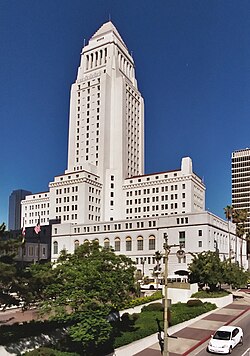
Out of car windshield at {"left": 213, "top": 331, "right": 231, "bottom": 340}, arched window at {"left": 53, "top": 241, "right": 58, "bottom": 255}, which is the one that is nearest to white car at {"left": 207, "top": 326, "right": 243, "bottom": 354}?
car windshield at {"left": 213, "top": 331, "right": 231, "bottom": 340}

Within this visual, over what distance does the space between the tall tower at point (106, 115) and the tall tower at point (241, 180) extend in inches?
2895

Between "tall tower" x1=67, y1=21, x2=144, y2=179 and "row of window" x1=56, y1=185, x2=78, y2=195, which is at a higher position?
"tall tower" x1=67, y1=21, x2=144, y2=179

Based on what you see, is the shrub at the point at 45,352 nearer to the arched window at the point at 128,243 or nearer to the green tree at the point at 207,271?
the green tree at the point at 207,271

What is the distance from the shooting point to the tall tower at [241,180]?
18188cm

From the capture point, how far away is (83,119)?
397ft

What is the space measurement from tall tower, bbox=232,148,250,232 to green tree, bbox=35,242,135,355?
164337 mm

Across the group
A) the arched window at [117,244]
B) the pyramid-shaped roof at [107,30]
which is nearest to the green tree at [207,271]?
the arched window at [117,244]

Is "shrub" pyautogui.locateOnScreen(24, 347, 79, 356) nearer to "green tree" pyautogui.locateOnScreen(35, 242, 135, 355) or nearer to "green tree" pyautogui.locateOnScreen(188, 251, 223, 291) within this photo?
"green tree" pyautogui.locateOnScreen(35, 242, 135, 355)

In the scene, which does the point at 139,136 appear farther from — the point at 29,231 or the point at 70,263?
the point at 70,263

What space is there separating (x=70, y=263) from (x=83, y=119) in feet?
317

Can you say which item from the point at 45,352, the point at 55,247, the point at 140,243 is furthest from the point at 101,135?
the point at 45,352

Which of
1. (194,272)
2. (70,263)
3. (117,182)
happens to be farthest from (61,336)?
(117,182)

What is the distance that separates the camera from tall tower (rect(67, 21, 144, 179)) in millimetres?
115312

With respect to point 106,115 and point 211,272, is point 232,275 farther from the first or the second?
point 106,115
